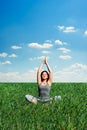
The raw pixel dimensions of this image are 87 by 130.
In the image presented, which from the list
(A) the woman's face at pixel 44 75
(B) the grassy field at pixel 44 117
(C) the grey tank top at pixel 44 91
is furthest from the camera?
(C) the grey tank top at pixel 44 91

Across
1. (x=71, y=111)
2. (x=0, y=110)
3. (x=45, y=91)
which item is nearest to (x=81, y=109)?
(x=71, y=111)

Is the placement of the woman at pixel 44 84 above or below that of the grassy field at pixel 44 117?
above

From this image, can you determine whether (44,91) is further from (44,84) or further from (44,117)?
(44,117)

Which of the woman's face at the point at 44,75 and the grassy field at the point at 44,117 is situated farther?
the woman's face at the point at 44,75

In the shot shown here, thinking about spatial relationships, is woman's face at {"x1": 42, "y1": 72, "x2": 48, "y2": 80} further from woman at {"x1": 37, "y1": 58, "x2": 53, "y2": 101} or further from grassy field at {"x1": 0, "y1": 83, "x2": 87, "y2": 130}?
grassy field at {"x1": 0, "y1": 83, "x2": 87, "y2": 130}

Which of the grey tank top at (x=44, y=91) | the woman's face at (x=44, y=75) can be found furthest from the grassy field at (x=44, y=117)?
the grey tank top at (x=44, y=91)

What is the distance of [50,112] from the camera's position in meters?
9.07

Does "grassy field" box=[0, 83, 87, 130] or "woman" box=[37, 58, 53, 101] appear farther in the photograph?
"woman" box=[37, 58, 53, 101]

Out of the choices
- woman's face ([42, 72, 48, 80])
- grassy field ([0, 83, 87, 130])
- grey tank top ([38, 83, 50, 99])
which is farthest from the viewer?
grey tank top ([38, 83, 50, 99])

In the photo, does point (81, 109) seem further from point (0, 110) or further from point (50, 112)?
point (0, 110)

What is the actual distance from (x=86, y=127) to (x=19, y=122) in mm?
1362

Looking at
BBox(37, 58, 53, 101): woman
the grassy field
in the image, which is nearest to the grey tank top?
BBox(37, 58, 53, 101): woman

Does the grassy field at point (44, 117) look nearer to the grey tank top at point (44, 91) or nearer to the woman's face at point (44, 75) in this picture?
the woman's face at point (44, 75)

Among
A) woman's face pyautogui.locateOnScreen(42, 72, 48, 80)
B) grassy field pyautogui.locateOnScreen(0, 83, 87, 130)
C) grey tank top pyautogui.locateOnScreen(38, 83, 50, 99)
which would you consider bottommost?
grassy field pyautogui.locateOnScreen(0, 83, 87, 130)
